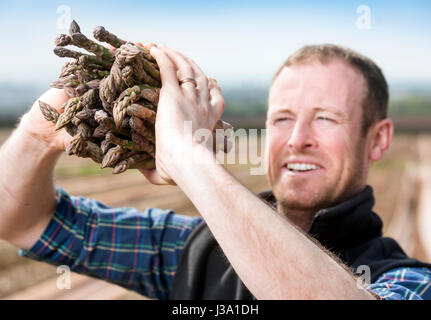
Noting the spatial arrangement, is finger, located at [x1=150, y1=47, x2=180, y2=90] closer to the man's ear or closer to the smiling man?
the smiling man

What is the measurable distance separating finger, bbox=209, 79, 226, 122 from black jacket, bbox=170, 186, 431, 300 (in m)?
0.74

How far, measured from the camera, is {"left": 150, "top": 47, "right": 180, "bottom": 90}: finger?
160 cm

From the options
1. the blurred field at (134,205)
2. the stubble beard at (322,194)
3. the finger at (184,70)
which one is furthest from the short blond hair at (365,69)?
the blurred field at (134,205)

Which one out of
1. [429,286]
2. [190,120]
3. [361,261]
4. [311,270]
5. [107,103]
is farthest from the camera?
[361,261]

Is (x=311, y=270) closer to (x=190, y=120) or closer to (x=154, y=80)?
(x=190, y=120)

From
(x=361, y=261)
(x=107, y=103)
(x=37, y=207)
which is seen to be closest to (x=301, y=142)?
(x=361, y=261)

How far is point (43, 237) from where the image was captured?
2.22m

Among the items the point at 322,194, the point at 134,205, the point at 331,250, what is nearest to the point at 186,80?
the point at 322,194

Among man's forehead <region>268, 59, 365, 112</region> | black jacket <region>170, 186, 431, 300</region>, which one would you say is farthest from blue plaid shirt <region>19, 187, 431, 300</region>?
man's forehead <region>268, 59, 365, 112</region>

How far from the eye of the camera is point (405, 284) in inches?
68.1

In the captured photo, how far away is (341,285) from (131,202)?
9.78 meters

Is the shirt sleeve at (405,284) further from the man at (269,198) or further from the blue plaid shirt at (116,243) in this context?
the blue plaid shirt at (116,243)

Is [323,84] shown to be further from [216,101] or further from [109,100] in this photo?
[109,100]

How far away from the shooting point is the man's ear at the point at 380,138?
2.43m
